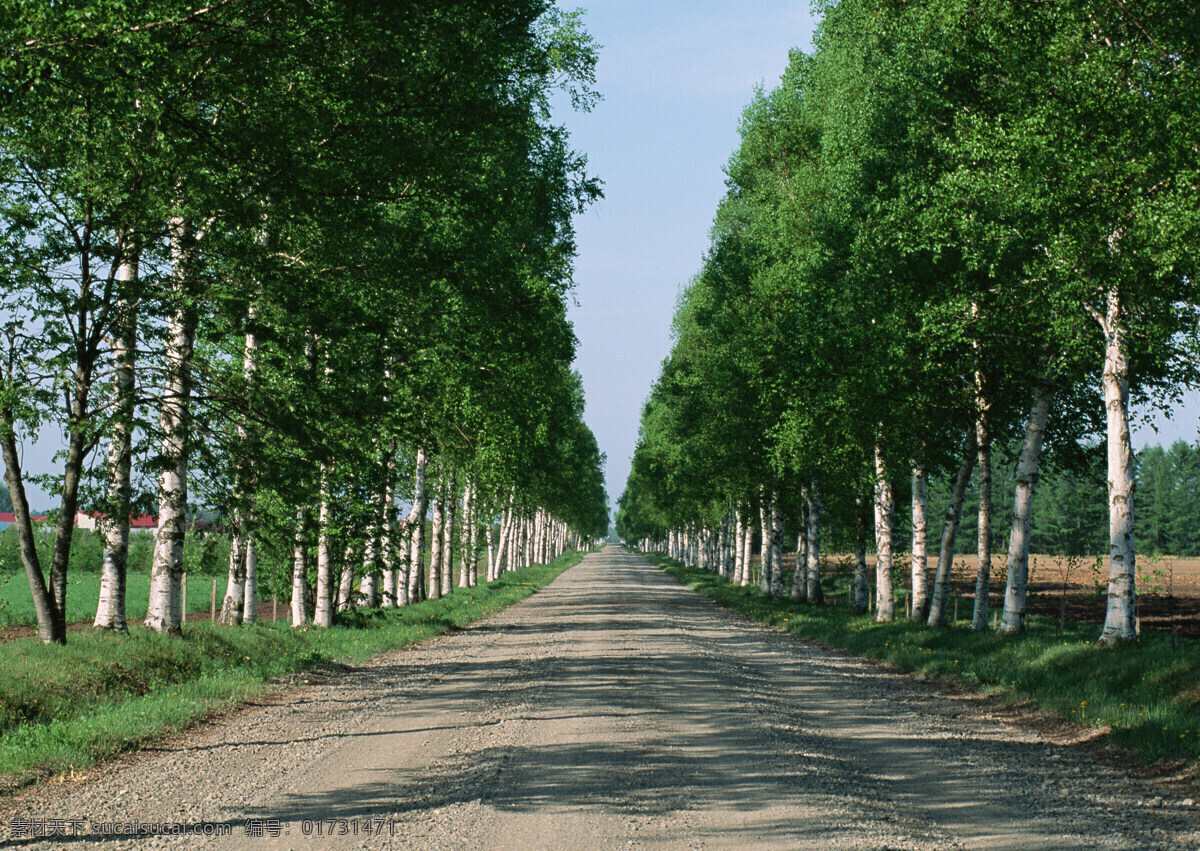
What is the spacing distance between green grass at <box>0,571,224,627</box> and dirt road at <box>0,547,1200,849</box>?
469 centimetres

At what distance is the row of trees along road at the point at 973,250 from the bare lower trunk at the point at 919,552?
0.29 feet

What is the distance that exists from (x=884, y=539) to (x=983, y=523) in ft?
18.0

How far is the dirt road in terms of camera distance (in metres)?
6.68

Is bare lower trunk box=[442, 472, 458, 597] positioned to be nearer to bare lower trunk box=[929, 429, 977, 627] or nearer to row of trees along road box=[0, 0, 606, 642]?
bare lower trunk box=[929, 429, 977, 627]

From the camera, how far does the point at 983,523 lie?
65.9 ft

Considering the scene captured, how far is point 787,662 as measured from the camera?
17594 mm

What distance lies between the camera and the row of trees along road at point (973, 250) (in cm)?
1261

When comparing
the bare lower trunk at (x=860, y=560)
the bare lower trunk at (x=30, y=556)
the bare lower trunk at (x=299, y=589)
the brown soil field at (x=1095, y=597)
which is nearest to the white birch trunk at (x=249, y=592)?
the bare lower trunk at (x=299, y=589)

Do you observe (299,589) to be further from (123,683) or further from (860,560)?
(860,560)

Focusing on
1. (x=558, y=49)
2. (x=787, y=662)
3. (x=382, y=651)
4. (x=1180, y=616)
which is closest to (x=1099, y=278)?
(x=787, y=662)

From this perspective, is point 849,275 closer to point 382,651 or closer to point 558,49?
point 558,49

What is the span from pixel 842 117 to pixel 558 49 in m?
6.73

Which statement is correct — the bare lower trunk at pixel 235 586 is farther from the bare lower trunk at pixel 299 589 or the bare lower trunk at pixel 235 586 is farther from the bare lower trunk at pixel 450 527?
the bare lower trunk at pixel 450 527

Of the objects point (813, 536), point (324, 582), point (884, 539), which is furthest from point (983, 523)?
point (324, 582)
